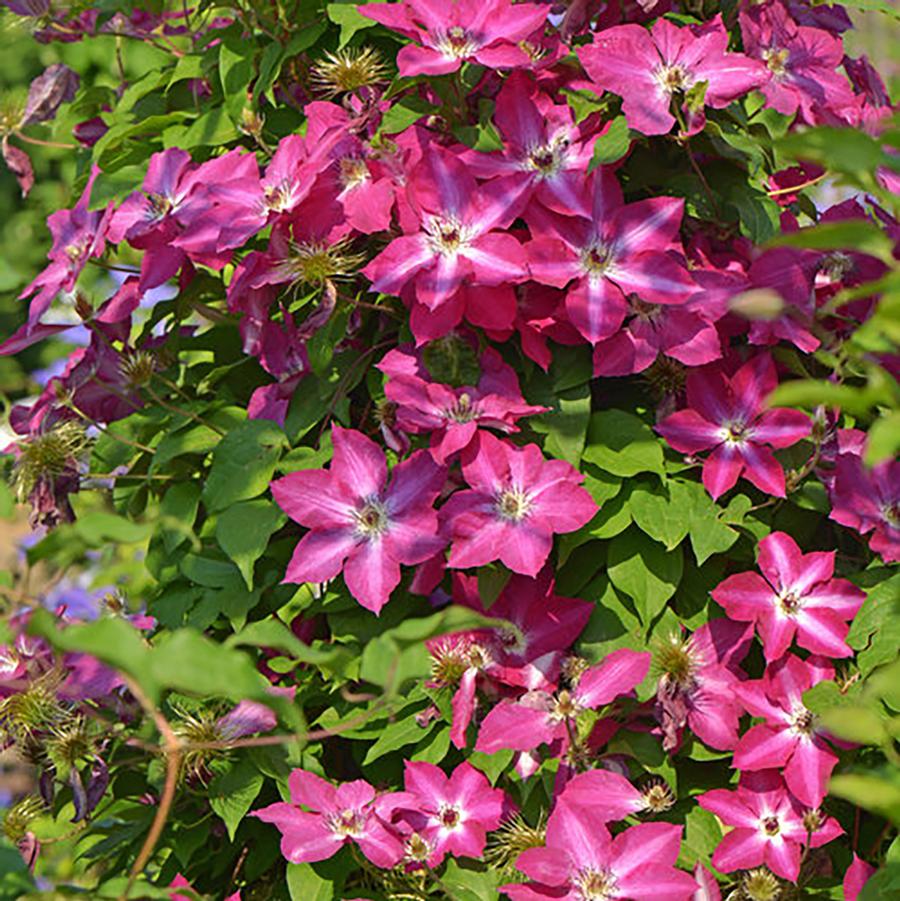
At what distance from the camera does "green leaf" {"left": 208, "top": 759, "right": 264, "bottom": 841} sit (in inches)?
47.6

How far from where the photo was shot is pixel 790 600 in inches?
46.0

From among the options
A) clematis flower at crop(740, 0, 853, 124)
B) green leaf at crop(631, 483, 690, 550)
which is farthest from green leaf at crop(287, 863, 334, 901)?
clematis flower at crop(740, 0, 853, 124)

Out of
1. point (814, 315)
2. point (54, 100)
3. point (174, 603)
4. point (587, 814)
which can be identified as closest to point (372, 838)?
point (587, 814)

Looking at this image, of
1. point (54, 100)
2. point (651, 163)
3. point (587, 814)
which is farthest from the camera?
point (54, 100)

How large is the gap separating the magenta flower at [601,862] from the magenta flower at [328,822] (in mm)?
123

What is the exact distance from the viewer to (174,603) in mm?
1318

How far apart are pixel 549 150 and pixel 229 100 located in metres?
0.36

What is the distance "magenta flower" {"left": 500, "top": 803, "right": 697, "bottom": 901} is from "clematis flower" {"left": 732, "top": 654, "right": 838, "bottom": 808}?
0.11 m

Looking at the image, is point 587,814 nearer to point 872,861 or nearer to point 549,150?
point 872,861

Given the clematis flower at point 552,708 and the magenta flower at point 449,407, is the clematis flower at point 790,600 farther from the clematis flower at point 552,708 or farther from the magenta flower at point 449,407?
the magenta flower at point 449,407

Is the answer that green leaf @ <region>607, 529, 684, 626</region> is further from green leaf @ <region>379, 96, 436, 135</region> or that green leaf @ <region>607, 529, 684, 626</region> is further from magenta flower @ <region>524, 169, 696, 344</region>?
green leaf @ <region>379, 96, 436, 135</region>

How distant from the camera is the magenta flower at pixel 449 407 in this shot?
1.16 metres

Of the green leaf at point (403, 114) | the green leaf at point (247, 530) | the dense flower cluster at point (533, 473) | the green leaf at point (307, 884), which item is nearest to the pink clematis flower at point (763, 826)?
the dense flower cluster at point (533, 473)

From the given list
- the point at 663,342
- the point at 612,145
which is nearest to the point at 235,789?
the point at 663,342
